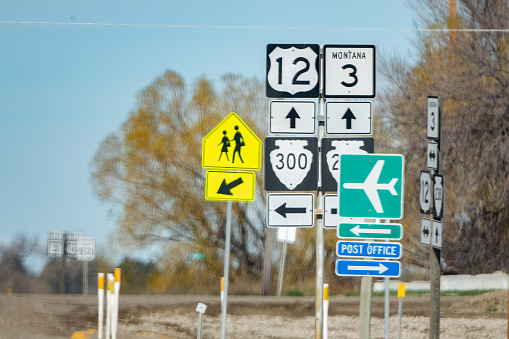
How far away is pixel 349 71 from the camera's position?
11938 millimetres

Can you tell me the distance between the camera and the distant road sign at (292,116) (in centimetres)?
1191

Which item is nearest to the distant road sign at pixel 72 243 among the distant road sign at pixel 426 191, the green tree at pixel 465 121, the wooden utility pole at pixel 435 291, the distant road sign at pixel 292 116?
the green tree at pixel 465 121

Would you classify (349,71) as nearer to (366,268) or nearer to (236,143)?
(236,143)

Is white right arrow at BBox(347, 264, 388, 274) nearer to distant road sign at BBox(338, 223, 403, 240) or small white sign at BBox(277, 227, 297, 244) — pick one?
distant road sign at BBox(338, 223, 403, 240)

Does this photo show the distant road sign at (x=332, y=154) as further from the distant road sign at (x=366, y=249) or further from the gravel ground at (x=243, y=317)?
the gravel ground at (x=243, y=317)

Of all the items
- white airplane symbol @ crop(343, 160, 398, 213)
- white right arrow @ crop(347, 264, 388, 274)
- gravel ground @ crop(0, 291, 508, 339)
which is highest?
white airplane symbol @ crop(343, 160, 398, 213)

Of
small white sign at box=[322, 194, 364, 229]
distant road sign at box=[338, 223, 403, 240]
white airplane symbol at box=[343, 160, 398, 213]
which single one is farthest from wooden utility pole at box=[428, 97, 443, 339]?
white airplane symbol at box=[343, 160, 398, 213]

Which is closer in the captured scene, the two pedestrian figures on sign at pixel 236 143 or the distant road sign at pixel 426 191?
the two pedestrian figures on sign at pixel 236 143

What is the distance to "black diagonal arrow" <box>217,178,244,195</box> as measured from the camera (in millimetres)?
12312

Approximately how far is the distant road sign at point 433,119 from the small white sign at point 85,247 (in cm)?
1730

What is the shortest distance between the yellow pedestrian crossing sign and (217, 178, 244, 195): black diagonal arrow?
188mm

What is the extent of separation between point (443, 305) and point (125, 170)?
1527cm

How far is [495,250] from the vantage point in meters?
33.8

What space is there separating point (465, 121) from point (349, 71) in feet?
→ 62.1
